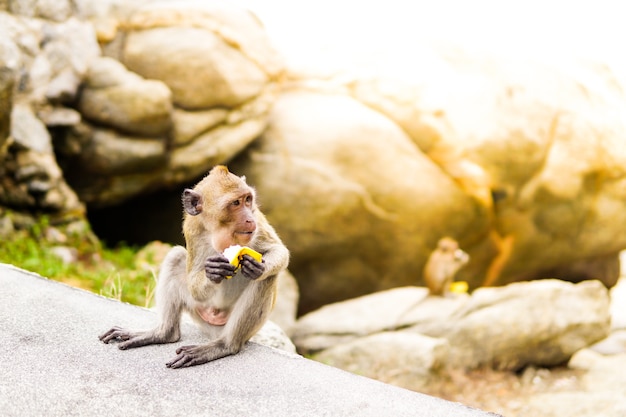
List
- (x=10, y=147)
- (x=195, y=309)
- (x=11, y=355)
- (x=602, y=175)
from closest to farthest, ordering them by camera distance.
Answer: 1. (x=11, y=355)
2. (x=195, y=309)
3. (x=10, y=147)
4. (x=602, y=175)

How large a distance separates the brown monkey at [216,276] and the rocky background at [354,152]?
16.0 ft

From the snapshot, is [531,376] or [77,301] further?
[531,376]

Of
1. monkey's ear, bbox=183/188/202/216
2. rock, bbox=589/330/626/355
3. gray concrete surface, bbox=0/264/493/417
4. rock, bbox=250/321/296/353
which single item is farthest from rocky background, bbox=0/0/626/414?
monkey's ear, bbox=183/188/202/216

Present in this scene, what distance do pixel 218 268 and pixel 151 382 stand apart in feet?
2.42

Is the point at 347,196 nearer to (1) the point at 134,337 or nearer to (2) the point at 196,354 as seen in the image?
(1) the point at 134,337

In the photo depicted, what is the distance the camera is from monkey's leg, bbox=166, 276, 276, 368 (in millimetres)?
3719

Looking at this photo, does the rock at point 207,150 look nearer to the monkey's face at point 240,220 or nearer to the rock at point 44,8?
the rock at point 44,8

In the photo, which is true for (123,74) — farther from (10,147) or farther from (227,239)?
(227,239)

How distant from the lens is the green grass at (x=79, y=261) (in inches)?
305

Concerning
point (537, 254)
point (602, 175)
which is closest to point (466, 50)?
point (602, 175)

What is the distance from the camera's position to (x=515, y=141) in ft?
42.2

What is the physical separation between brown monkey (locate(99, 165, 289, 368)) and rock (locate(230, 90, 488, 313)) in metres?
8.16

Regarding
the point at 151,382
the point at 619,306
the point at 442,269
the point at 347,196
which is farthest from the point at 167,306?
the point at 619,306

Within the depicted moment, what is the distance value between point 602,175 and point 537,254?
227 centimetres
